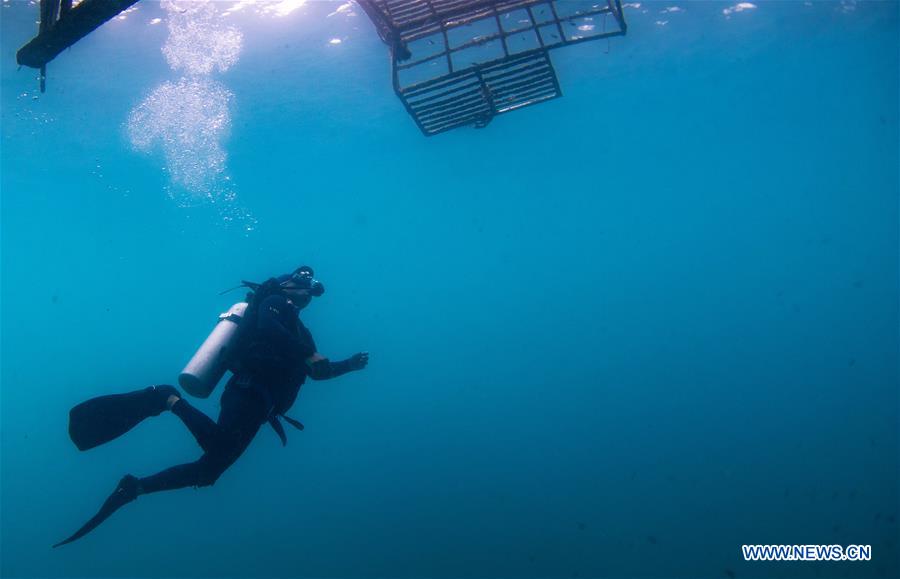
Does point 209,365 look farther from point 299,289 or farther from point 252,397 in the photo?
point 299,289

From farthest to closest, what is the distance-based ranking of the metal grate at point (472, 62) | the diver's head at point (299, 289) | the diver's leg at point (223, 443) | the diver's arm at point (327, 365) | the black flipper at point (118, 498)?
1. the metal grate at point (472, 62)
2. the diver's head at point (299, 289)
3. the diver's arm at point (327, 365)
4. the diver's leg at point (223, 443)
5. the black flipper at point (118, 498)

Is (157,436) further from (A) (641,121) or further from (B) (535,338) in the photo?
(A) (641,121)

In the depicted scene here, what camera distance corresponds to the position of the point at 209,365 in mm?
4309

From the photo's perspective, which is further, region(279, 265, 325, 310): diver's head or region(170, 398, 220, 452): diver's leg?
region(279, 265, 325, 310): diver's head

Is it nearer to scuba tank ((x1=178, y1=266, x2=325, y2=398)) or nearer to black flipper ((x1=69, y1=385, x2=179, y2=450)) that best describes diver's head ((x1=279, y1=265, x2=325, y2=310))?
scuba tank ((x1=178, y1=266, x2=325, y2=398))

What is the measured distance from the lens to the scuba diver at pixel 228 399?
11.4 feet

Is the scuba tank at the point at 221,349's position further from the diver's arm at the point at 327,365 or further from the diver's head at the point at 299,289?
the diver's arm at the point at 327,365

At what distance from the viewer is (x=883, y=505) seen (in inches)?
937

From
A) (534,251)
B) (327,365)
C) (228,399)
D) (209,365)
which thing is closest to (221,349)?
(209,365)

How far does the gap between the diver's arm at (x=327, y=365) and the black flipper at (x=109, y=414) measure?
1.24 metres

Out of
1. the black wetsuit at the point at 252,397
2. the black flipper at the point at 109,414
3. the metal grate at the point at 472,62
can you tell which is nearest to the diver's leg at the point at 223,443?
the black wetsuit at the point at 252,397

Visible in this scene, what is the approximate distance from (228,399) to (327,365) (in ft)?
2.92

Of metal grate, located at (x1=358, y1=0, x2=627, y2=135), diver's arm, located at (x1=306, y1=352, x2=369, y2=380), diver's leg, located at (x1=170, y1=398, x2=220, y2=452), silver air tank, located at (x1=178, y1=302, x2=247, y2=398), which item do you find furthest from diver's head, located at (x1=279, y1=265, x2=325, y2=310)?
metal grate, located at (x1=358, y1=0, x2=627, y2=135)

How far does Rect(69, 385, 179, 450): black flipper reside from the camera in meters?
3.49
